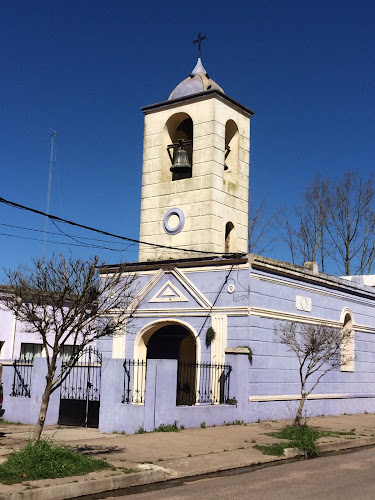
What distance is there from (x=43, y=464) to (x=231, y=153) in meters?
14.9

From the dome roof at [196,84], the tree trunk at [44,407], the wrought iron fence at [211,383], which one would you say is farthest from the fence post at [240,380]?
the dome roof at [196,84]

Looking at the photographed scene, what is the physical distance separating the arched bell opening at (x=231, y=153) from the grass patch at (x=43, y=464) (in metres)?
13.4

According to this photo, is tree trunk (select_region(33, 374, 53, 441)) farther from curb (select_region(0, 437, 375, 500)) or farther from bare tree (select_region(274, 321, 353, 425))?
bare tree (select_region(274, 321, 353, 425))

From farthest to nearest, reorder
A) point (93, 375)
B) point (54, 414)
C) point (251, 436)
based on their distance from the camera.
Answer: point (93, 375) → point (54, 414) → point (251, 436)

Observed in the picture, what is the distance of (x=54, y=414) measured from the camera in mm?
17156

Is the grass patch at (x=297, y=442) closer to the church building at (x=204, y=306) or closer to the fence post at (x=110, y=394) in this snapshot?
the church building at (x=204, y=306)

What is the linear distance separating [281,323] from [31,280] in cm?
927

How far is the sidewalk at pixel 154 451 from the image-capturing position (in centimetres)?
909

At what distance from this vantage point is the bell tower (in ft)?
67.1

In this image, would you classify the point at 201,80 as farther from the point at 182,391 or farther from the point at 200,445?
the point at 200,445

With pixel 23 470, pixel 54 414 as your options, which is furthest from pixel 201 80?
pixel 23 470

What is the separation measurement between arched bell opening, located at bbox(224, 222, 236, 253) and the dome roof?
480 centimetres

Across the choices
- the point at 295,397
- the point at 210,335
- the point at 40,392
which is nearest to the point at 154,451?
the point at 40,392

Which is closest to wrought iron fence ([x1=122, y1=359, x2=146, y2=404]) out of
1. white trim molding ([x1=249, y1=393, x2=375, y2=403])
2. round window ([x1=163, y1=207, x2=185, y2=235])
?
white trim molding ([x1=249, y1=393, x2=375, y2=403])
